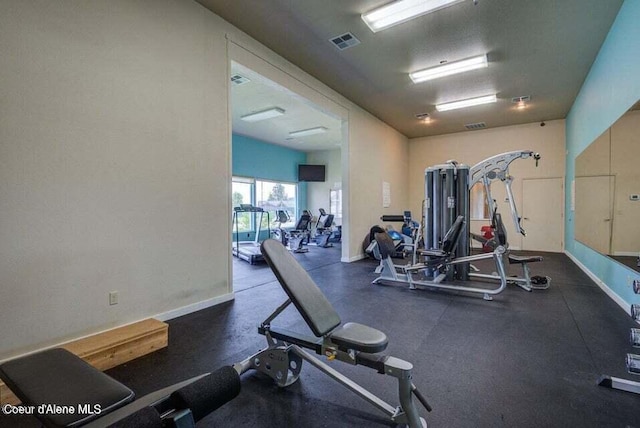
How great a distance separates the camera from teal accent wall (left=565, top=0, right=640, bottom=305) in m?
3.06

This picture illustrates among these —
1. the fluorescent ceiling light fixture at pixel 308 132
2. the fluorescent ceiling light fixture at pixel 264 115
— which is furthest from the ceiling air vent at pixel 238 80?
the fluorescent ceiling light fixture at pixel 308 132

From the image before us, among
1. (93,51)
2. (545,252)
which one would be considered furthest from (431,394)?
(545,252)

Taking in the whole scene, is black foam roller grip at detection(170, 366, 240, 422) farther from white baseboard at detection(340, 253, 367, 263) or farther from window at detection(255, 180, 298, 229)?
window at detection(255, 180, 298, 229)

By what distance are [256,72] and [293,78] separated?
32.8 inches

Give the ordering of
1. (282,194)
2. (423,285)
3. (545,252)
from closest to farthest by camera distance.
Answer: (423,285)
(545,252)
(282,194)

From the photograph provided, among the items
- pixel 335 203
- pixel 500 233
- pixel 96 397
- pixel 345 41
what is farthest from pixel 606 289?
pixel 335 203

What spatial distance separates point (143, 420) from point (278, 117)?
728cm

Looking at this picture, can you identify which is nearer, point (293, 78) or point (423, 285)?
point (423, 285)

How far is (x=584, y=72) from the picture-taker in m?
4.94

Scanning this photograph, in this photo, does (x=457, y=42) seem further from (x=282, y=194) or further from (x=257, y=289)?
(x=282, y=194)

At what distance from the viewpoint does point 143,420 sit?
2.67 feet

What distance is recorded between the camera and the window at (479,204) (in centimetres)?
838

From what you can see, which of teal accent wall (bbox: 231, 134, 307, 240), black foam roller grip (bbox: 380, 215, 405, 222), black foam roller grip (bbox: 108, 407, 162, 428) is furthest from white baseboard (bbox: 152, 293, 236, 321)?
teal accent wall (bbox: 231, 134, 307, 240)

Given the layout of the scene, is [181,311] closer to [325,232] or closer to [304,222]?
[304,222]
